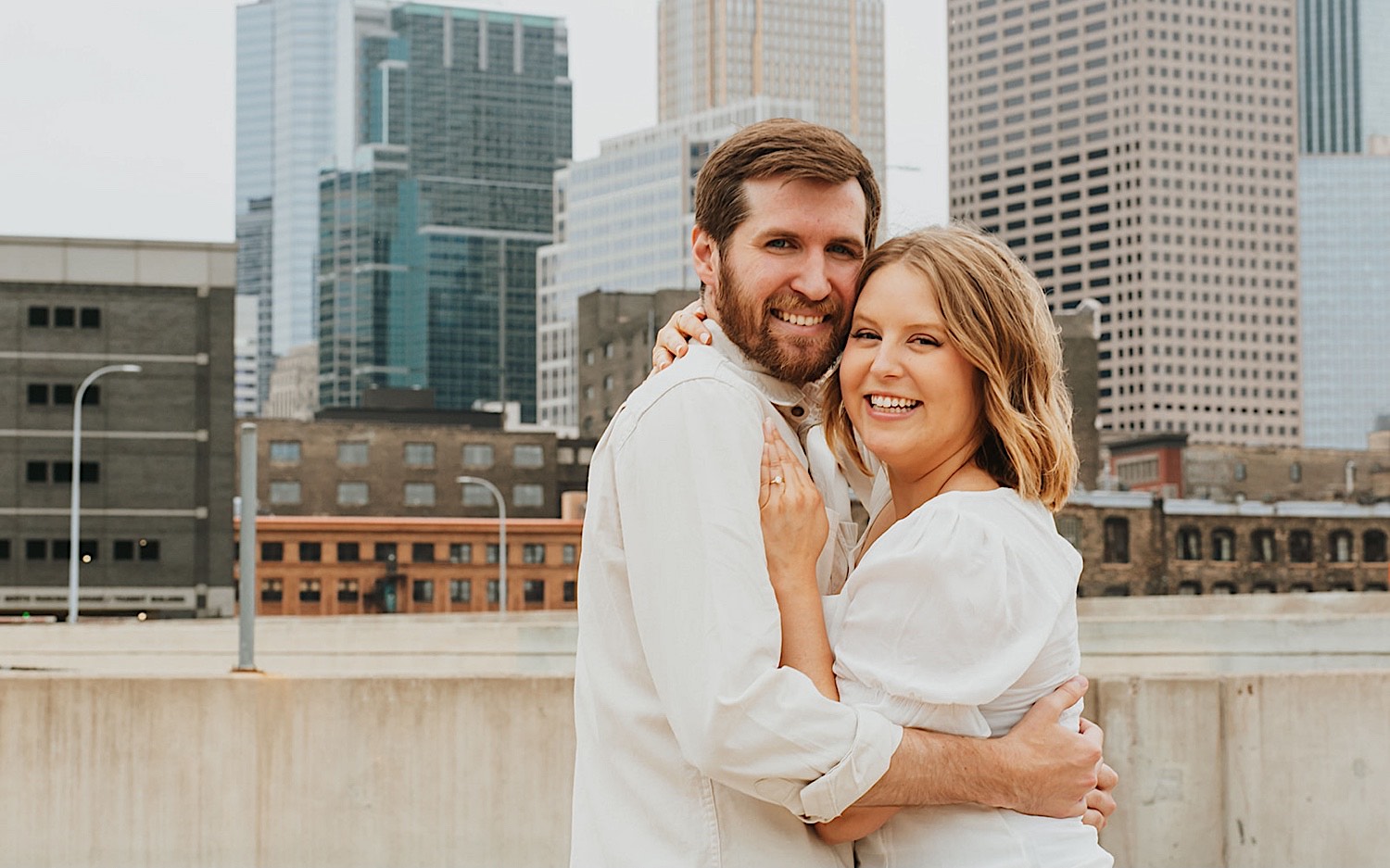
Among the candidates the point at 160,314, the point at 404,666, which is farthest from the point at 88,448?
the point at 404,666

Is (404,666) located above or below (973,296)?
below

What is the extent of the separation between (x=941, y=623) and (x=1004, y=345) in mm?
656

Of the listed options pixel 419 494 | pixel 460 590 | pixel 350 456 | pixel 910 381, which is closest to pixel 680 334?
pixel 910 381

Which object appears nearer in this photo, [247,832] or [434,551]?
[247,832]

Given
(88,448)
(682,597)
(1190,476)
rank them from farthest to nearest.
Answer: (1190,476)
(88,448)
(682,597)

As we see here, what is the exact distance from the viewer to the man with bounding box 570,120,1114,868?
10.2 feet

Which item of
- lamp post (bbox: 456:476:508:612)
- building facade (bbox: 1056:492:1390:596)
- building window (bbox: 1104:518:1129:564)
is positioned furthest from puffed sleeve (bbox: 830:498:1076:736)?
building window (bbox: 1104:518:1129:564)

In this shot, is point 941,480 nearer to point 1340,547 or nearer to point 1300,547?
point 1300,547

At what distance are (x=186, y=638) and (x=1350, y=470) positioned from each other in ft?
314

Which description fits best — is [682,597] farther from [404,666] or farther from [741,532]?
[404,666]

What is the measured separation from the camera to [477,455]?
9925 cm

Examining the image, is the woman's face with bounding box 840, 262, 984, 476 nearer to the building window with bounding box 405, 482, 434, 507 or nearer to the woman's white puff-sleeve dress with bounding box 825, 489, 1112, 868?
the woman's white puff-sleeve dress with bounding box 825, 489, 1112, 868

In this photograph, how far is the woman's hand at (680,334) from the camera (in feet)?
12.3

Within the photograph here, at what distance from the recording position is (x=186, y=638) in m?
36.0
